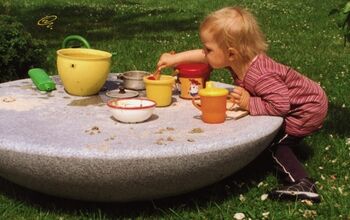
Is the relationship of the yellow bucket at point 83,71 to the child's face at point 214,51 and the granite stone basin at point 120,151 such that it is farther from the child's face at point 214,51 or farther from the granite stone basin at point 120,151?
the child's face at point 214,51

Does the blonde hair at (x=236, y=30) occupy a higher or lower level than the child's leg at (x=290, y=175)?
higher

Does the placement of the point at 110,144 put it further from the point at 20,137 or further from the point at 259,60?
the point at 259,60

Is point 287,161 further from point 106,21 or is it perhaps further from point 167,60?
point 106,21

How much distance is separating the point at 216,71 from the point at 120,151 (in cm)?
459

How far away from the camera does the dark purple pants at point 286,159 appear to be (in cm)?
422

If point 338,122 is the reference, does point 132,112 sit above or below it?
above

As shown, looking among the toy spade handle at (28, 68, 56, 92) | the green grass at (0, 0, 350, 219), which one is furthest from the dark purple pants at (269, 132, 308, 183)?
the toy spade handle at (28, 68, 56, 92)

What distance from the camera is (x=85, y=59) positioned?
439cm

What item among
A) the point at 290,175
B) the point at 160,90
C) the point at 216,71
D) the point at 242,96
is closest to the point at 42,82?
the point at 160,90

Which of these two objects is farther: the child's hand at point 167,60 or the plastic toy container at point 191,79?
the child's hand at point 167,60

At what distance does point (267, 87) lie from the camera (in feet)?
13.3

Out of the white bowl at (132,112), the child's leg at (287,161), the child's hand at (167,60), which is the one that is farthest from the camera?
the child's hand at (167,60)

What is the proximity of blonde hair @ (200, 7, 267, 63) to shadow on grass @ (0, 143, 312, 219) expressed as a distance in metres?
0.90

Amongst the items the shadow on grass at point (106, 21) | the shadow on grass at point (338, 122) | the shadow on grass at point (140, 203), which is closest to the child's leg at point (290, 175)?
the shadow on grass at point (140, 203)
